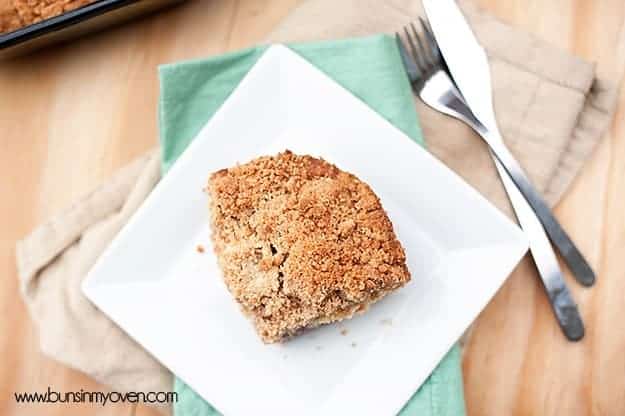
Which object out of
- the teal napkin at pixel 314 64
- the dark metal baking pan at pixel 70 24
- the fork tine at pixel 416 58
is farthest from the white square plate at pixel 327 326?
the dark metal baking pan at pixel 70 24

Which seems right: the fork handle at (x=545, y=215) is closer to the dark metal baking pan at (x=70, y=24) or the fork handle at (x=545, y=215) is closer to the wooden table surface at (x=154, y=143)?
the wooden table surface at (x=154, y=143)

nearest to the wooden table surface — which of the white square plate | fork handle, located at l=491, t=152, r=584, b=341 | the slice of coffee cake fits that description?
fork handle, located at l=491, t=152, r=584, b=341

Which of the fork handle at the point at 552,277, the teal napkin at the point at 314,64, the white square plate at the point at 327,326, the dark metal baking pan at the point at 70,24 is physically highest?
the dark metal baking pan at the point at 70,24

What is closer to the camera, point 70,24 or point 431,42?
point 70,24

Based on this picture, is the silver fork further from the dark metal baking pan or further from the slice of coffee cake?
the dark metal baking pan

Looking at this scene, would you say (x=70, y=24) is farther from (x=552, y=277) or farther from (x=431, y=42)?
(x=552, y=277)

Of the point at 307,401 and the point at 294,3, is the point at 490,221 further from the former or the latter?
Answer: the point at 294,3

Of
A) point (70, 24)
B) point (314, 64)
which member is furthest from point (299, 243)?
point (70, 24)
